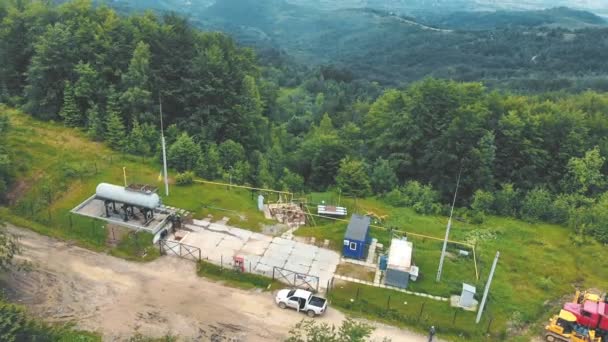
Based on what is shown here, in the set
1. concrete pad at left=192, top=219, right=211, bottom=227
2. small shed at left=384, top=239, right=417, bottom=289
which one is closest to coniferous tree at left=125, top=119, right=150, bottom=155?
concrete pad at left=192, top=219, right=211, bottom=227

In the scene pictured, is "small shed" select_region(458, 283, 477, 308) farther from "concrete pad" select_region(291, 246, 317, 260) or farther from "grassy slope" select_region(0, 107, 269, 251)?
"grassy slope" select_region(0, 107, 269, 251)

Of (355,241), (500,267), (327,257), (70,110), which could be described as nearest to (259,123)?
(70,110)

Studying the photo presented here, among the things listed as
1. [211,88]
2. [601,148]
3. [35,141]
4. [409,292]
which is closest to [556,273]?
[409,292]

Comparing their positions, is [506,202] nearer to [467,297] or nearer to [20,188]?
[467,297]

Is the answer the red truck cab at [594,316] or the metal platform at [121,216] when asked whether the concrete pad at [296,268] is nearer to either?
the metal platform at [121,216]

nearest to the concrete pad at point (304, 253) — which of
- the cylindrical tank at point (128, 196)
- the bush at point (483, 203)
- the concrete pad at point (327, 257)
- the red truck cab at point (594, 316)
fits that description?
the concrete pad at point (327, 257)

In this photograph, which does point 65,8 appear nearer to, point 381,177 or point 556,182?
point 381,177
